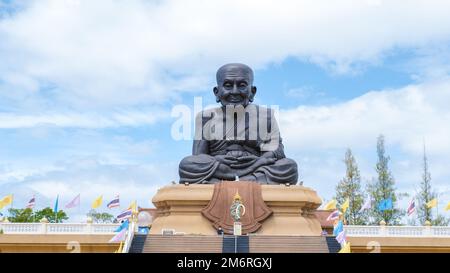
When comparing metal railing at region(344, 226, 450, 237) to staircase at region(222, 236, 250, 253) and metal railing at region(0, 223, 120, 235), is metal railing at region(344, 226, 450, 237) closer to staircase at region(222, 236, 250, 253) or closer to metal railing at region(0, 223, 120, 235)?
staircase at region(222, 236, 250, 253)

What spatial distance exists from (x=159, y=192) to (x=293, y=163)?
4.11 m

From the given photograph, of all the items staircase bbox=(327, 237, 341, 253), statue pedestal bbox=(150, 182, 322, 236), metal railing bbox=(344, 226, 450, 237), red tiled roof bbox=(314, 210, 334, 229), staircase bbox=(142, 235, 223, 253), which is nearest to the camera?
staircase bbox=(142, 235, 223, 253)

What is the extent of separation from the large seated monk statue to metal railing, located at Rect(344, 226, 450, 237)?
2691mm

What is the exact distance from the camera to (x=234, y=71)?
70.6 ft

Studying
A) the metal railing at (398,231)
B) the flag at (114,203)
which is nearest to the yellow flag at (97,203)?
the flag at (114,203)

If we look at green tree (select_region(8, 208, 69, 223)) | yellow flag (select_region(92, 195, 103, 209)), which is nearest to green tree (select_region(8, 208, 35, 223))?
green tree (select_region(8, 208, 69, 223))

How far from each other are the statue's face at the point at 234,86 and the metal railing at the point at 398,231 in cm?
525

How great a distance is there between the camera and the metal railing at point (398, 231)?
20.7m

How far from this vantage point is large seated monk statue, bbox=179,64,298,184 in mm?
20000

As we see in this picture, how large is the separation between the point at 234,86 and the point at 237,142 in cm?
182

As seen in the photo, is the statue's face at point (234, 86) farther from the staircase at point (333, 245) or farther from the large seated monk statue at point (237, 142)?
the staircase at point (333, 245)

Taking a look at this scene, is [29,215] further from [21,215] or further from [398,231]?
[398,231]
